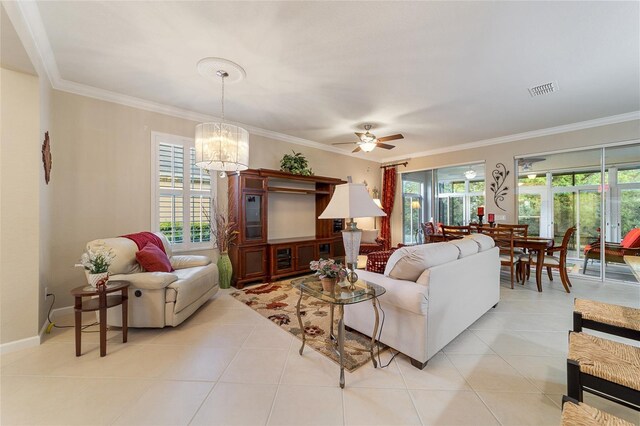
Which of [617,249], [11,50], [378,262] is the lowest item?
[617,249]

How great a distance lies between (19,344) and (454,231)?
609 cm

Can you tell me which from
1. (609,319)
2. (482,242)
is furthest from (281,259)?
(609,319)

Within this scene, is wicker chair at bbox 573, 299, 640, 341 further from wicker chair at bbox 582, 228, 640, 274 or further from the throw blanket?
the throw blanket

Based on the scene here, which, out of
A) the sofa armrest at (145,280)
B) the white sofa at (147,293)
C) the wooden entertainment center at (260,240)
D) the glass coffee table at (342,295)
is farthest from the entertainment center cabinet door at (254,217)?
the glass coffee table at (342,295)

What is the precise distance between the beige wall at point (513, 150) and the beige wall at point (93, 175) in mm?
5645

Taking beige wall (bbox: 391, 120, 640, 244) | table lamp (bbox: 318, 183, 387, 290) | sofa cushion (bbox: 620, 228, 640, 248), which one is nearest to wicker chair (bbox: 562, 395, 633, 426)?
table lamp (bbox: 318, 183, 387, 290)

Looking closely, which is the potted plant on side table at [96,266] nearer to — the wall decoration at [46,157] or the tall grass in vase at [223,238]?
the wall decoration at [46,157]

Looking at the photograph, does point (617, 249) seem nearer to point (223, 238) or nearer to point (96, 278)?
point (223, 238)

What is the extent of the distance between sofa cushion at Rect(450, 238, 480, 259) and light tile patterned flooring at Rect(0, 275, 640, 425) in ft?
2.69

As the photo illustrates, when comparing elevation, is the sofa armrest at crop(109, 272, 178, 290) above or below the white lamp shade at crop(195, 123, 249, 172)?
below

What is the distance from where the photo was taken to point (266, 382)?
1794 millimetres

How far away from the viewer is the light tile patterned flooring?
150 centimetres

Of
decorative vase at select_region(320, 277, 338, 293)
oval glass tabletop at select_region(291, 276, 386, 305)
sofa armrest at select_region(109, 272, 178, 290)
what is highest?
decorative vase at select_region(320, 277, 338, 293)

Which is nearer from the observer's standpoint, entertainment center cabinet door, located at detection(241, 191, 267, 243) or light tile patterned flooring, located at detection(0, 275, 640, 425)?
light tile patterned flooring, located at detection(0, 275, 640, 425)
